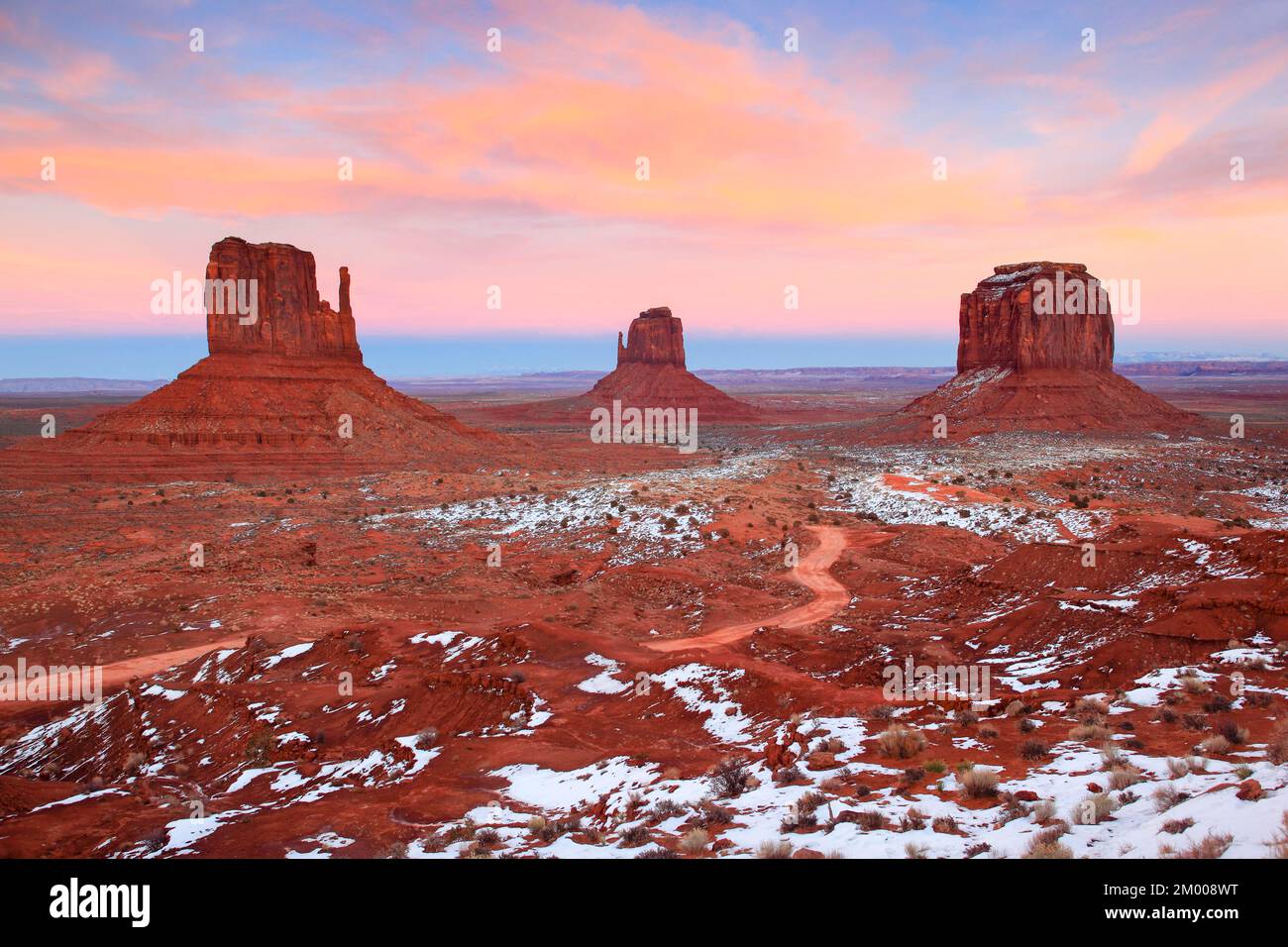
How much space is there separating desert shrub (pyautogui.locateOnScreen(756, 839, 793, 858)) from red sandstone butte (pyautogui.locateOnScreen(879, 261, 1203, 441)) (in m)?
62.6

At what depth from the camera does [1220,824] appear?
5598 mm

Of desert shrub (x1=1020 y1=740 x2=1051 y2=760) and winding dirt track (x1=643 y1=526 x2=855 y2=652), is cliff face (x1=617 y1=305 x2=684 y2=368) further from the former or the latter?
desert shrub (x1=1020 y1=740 x2=1051 y2=760)

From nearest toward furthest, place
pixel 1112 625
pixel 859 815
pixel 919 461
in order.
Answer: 1. pixel 859 815
2. pixel 1112 625
3. pixel 919 461

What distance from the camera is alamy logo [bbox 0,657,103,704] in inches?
648

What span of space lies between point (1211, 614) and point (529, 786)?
11132mm

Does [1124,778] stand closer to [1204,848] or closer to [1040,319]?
[1204,848]

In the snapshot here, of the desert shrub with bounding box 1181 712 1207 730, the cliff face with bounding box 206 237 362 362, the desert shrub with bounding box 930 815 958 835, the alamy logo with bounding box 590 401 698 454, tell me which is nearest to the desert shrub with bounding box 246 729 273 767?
the desert shrub with bounding box 930 815 958 835

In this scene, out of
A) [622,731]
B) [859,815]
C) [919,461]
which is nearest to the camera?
[859,815]

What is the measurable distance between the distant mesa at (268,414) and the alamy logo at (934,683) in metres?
45.2

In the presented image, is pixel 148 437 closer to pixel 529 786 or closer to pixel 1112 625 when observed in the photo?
pixel 529 786

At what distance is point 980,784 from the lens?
7.46 meters
